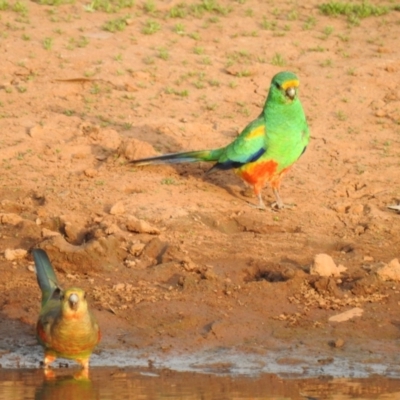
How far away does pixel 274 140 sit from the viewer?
1084 centimetres

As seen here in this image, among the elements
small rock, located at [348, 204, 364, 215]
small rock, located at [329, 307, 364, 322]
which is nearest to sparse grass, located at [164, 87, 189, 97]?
small rock, located at [348, 204, 364, 215]

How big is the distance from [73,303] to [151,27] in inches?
243

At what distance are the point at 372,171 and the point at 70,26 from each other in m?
4.19

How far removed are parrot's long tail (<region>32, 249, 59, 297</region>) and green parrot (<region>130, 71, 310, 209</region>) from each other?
2507mm

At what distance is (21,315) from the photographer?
9258 millimetres

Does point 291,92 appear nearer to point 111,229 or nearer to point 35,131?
point 111,229

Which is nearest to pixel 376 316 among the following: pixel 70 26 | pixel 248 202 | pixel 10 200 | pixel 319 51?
pixel 248 202

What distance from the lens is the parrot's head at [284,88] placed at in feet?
35.6

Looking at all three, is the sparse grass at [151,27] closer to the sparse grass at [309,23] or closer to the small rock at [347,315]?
the sparse grass at [309,23]

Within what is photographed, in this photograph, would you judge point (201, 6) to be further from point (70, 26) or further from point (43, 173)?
point (43, 173)

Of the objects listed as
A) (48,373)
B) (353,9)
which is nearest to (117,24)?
(353,9)

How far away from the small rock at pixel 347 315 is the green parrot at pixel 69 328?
1809mm

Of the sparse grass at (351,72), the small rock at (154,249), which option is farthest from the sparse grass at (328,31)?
the small rock at (154,249)

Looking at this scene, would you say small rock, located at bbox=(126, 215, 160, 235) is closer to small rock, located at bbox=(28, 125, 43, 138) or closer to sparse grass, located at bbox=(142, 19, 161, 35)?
small rock, located at bbox=(28, 125, 43, 138)
